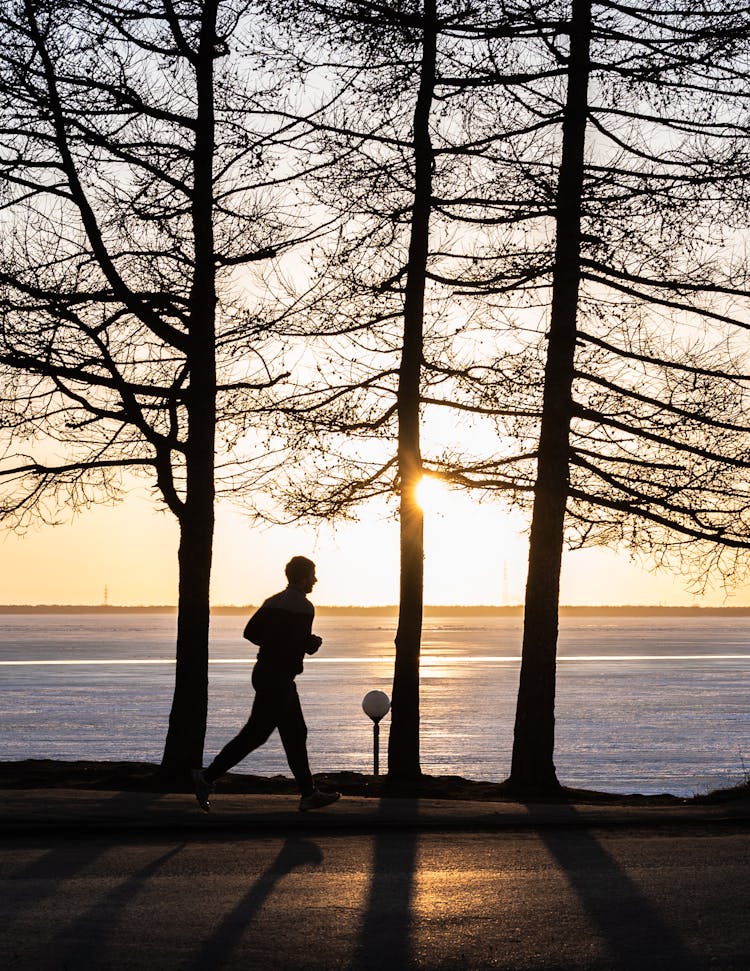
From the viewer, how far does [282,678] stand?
10828mm

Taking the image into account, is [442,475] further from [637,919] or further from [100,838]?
[637,919]

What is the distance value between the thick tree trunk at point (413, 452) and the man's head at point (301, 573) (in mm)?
6614

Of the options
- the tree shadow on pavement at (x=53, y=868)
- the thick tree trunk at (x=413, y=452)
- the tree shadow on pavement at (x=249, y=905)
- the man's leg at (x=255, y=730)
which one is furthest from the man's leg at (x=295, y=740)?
the thick tree trunk at (x=413, y=452)

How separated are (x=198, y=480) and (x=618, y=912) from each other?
368 inches

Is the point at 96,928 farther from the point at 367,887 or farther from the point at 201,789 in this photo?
the point at 201,789

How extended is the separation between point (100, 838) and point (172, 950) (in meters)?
3.52

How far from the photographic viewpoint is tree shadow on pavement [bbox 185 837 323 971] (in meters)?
6.32

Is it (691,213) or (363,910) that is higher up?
(691,213)

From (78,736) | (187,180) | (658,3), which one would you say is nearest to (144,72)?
(187,180)


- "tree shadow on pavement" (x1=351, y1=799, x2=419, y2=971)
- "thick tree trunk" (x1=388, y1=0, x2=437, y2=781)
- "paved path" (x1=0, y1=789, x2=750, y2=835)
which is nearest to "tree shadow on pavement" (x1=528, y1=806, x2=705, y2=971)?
"tree shadow on pavement" (x1=351, y1=799, x2=419, y2=971)

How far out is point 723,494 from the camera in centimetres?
1741

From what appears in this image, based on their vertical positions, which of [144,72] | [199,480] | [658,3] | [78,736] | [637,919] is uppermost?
[658,3]

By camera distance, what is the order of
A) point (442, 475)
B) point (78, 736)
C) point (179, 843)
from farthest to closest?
point (78, 736) → point (442, 475) → point (179, 843)

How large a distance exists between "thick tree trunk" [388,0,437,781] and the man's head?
6.61 m
